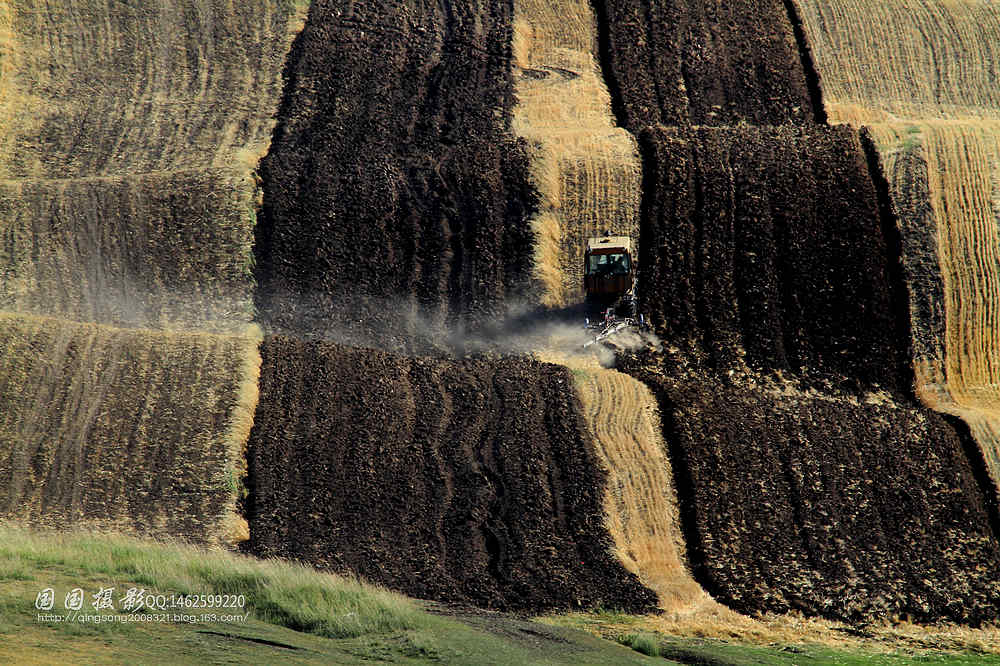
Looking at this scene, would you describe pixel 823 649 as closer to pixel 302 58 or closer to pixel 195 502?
pixel 195 502

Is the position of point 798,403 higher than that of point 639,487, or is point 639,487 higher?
point 798,403

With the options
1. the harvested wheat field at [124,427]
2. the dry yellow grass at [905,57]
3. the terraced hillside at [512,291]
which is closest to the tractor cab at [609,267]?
the terraced hillside at [512,291]

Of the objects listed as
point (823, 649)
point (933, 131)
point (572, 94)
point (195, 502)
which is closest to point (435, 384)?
point (195, 502)

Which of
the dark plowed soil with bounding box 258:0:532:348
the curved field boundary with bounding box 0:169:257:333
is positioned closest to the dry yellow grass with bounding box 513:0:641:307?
the dark plowed soil with bounding box 258:0:532:348

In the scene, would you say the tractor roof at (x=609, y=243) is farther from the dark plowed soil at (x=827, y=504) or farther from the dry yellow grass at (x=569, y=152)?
the dark plowed soil at (x=827, y=504)

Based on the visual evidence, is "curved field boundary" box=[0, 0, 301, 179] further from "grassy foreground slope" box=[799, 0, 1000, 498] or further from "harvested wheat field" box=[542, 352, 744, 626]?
"grassy foreground slope" box=[799, 0, 1000, 498]

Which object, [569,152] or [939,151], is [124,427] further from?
[939,151]

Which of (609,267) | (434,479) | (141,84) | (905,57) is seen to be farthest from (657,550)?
(141,84)
